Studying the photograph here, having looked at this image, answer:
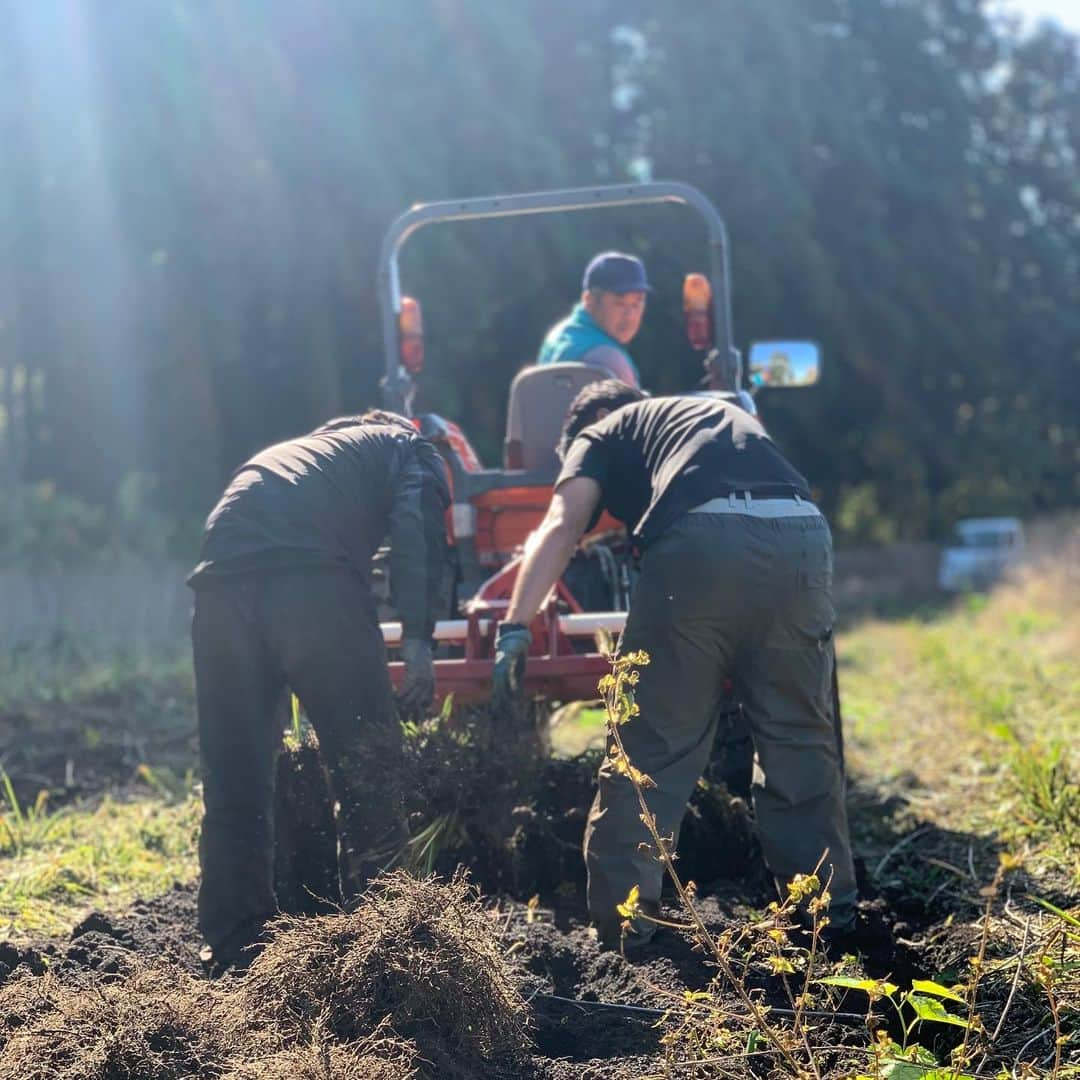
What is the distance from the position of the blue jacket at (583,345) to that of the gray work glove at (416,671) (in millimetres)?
2129

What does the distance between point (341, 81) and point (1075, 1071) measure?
14.9 meters

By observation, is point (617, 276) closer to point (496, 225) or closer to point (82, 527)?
point (82, 527)

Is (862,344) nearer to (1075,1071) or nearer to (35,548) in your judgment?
(35,548)

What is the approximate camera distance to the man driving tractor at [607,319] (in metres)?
6.07

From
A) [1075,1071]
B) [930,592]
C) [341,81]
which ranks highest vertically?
[341,81]

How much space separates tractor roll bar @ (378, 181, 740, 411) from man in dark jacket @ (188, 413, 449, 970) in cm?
211

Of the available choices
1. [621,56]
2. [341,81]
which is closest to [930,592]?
[621,56]

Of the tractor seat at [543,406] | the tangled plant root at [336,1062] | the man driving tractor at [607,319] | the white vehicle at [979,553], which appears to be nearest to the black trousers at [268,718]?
the tangled plant root at [336,1062]

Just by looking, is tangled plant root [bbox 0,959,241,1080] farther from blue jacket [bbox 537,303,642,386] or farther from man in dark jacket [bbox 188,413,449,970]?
blue jacket [bbox 537,303,642,386]

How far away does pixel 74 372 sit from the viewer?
617 inches

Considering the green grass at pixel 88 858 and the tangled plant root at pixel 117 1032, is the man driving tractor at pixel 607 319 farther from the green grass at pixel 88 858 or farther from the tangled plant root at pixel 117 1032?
the tangled plant root at pixel 117 1032

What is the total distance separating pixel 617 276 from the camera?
6.09 meters

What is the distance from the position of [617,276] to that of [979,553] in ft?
61.5

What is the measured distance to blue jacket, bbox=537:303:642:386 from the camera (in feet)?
19.9
